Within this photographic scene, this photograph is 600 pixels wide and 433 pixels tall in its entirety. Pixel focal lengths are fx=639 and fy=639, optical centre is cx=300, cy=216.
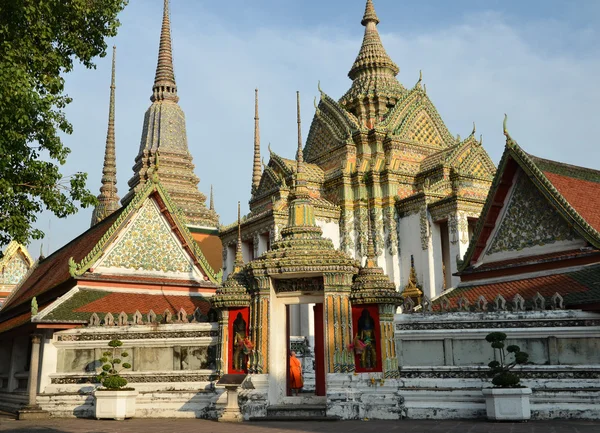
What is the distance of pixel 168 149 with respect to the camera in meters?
37.7

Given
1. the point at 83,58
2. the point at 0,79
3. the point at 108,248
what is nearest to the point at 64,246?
the point at 108,248

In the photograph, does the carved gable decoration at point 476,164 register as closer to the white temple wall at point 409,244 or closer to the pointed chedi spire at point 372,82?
the white temple wall at point 409,244

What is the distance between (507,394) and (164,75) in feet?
111

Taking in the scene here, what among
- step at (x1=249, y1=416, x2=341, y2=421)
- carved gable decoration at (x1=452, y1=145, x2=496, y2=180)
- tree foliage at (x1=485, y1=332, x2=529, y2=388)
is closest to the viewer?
tree foliage at (x1=485, y1=332, x2=529, y2=388)

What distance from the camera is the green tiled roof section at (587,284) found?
1178 cm

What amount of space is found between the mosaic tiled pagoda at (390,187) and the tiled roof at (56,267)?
7.53 metres

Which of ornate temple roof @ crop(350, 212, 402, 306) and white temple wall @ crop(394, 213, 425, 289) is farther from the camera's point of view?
white temple wall @ crop(394, 213, 425, 289)

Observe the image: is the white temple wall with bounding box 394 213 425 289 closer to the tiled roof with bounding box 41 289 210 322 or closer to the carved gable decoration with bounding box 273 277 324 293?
the tiled roof with bounding box 41 289 210 322

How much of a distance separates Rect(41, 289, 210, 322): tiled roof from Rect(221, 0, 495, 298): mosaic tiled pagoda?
27.5 ft

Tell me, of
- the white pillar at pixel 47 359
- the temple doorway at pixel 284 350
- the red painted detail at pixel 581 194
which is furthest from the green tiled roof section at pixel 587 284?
the white pillar at pixel 47 359

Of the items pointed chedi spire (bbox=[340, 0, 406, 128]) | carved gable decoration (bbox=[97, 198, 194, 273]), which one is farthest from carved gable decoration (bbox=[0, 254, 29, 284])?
pointed chedi spire (bbox=[340, 0, 406, 128])

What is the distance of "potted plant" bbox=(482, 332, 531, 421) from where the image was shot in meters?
10.9

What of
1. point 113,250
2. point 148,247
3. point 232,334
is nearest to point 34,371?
point 113,250

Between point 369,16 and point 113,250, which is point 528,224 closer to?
point 113,250
